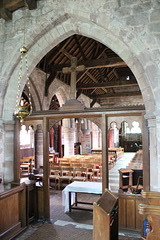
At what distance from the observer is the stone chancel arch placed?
3930 millimetres

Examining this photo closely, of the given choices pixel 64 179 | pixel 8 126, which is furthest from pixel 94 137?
pixel 8 126

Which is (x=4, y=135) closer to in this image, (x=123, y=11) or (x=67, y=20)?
(x=67, y=20)

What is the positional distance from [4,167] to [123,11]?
14.3 feet

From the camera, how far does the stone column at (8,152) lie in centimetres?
503

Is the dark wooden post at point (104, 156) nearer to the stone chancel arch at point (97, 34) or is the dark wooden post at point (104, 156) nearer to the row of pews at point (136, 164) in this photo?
the stone chancel arch at point (97, 34)

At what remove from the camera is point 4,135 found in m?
5.09

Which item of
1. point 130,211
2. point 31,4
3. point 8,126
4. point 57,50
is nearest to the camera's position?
point 130,211

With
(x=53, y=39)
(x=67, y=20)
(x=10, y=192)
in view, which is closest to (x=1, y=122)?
(x=10, y=192)

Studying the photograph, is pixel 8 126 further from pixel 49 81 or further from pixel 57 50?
pixel 49 81

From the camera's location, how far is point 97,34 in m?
4.56

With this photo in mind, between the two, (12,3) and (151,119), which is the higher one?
(12,3)

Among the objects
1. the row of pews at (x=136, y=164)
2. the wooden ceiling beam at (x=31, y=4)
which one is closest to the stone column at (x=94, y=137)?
the row of pews at (x=136, y=164)

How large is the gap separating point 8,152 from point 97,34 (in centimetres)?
343

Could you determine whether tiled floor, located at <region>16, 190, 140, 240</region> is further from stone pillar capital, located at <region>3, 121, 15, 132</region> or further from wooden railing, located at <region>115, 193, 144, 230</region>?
stone pillar capital, located at <region>3, 121, 15, 132</region>
